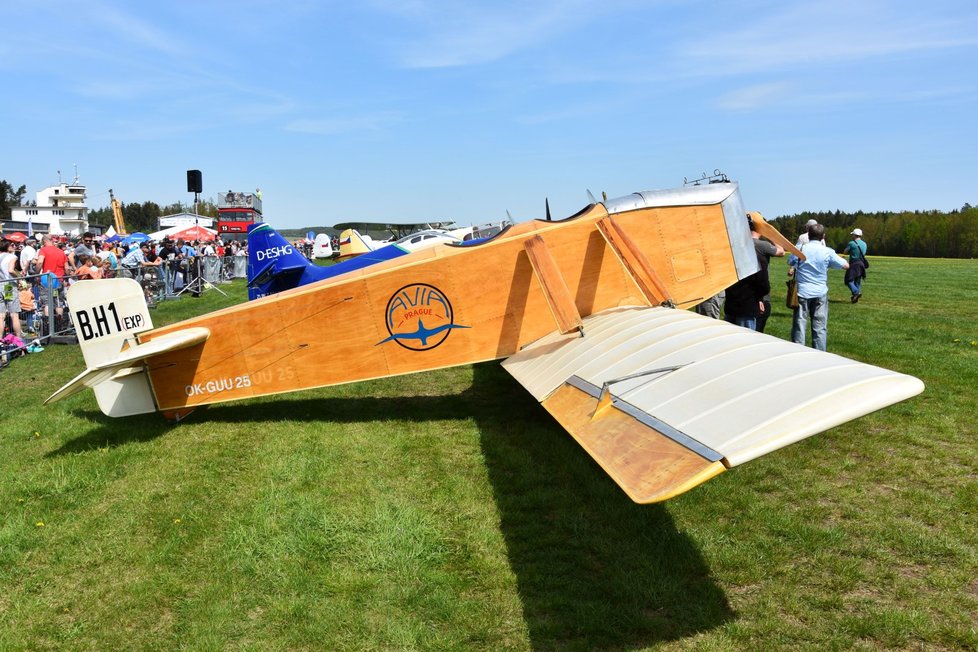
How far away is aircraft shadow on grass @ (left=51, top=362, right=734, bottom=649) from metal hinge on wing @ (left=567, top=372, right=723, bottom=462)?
0.96 meters

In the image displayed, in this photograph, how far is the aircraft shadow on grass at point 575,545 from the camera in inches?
131

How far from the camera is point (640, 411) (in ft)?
11.4

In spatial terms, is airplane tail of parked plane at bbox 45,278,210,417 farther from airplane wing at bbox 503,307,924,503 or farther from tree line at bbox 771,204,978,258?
tree line at bbox 771,204,978,258

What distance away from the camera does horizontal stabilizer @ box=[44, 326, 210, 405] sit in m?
5.43

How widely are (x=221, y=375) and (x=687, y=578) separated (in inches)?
194

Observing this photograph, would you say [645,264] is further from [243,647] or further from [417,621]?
[243,647]

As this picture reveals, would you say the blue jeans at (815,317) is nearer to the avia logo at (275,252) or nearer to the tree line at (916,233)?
the avia logo at (275,252)

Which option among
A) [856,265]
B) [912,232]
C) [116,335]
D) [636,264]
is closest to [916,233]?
[912,232]

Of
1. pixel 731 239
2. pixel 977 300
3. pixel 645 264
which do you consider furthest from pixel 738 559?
pixel 977 300

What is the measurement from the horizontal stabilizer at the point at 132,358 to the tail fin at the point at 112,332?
118 mm

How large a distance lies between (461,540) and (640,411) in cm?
161

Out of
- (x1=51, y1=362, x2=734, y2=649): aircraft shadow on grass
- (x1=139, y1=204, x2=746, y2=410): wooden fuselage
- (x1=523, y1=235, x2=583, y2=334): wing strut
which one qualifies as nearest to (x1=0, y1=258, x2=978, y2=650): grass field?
(x1=51, y1=362, x2=734, y2=649): aircraft shadow on grass

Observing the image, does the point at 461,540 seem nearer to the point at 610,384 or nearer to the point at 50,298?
the point at 610,384

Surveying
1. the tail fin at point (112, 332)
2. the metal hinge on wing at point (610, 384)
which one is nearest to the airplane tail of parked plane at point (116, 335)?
the tail fin at point (112, 332)
